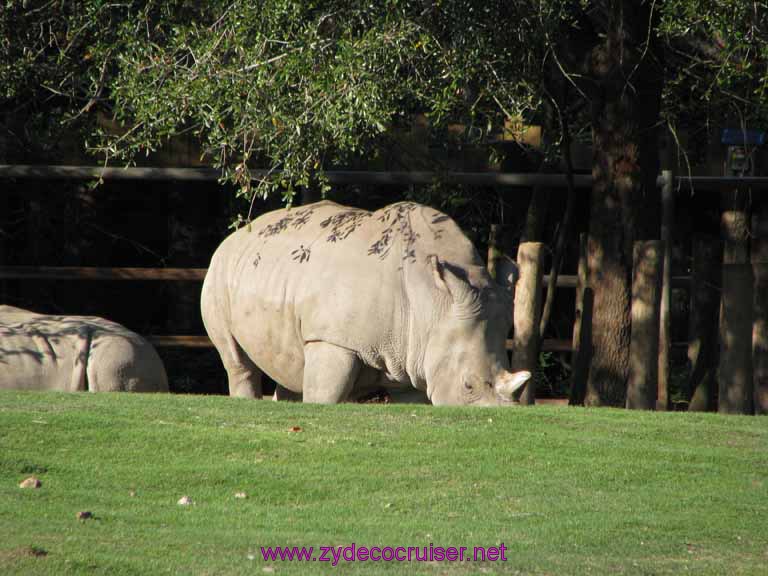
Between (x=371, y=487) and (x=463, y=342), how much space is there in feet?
11.3

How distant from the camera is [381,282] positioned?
10688 mm

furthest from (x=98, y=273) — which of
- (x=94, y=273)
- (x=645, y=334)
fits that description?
(x=645, y=334)

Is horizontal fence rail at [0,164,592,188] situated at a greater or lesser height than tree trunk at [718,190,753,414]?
greater

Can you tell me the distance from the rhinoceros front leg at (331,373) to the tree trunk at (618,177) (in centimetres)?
240

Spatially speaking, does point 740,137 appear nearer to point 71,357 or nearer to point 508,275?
→ point 508,275

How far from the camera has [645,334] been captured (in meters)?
11.0

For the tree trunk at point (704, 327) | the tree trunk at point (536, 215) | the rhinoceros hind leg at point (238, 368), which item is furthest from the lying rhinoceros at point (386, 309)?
the tree trunk at point (536, 215)

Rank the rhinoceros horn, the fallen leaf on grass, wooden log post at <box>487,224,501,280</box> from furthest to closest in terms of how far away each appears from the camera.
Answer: wooden log post at <box>487,224,501,280</box> → the rhinoceros horn → the fallen leaf on grass

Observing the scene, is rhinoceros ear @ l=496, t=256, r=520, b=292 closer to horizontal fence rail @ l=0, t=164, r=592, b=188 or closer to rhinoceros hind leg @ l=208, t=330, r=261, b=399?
horizontal fence rail @ l=0, t=164, r=592, b=188

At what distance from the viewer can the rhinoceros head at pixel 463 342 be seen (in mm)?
10523

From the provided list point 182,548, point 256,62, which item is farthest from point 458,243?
point 182,548

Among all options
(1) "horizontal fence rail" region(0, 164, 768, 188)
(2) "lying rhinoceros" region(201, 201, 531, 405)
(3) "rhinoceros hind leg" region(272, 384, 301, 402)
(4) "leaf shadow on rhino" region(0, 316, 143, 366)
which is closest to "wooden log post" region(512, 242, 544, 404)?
(2) "lying rhinoceros" region(201, 201, 531, 405)

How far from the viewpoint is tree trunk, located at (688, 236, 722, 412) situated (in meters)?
12.1

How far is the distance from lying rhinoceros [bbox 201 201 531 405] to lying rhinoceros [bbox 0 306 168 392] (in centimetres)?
123
